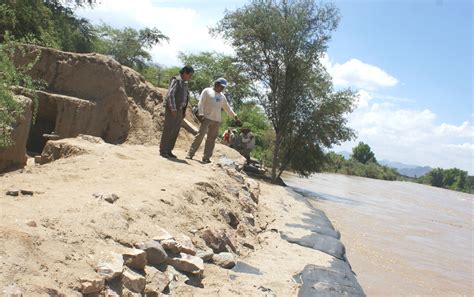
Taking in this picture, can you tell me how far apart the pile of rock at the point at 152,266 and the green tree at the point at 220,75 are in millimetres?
16548

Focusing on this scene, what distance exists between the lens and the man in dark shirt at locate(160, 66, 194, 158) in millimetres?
7699

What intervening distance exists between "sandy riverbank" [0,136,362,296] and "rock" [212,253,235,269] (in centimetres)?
11

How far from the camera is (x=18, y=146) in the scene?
22.9 feet

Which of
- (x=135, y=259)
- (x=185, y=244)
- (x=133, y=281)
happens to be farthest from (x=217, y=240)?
(x=133, y=281)

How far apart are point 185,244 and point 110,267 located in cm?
110

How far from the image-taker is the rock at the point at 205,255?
14.9 ft

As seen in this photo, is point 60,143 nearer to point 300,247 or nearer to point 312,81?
point 300,247

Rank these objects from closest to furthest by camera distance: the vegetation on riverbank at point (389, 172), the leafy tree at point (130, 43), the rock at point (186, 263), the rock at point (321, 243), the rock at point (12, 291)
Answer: the rock at point (12, 291) → the rock at point (186, 263) → the rock at point (321, 243) → the leafy tree at point (130, 43) → the vegetation on riverbank at point (389, 172)

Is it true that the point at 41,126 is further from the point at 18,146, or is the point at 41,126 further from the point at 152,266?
the point at 152,266

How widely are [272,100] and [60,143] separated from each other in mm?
14268

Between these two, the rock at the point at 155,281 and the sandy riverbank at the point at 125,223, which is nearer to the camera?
the sandy riverbank at the point at 125,223

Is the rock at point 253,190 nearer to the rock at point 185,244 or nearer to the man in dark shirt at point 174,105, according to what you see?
the man in dark shirt at point 174,105

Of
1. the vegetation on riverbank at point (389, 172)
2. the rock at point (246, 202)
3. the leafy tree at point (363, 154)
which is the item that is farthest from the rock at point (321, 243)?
the leafy tree at point (363, 154)

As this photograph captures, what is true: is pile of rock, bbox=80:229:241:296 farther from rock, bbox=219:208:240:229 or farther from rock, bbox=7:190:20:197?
rock, bbox=7:190:20:197
